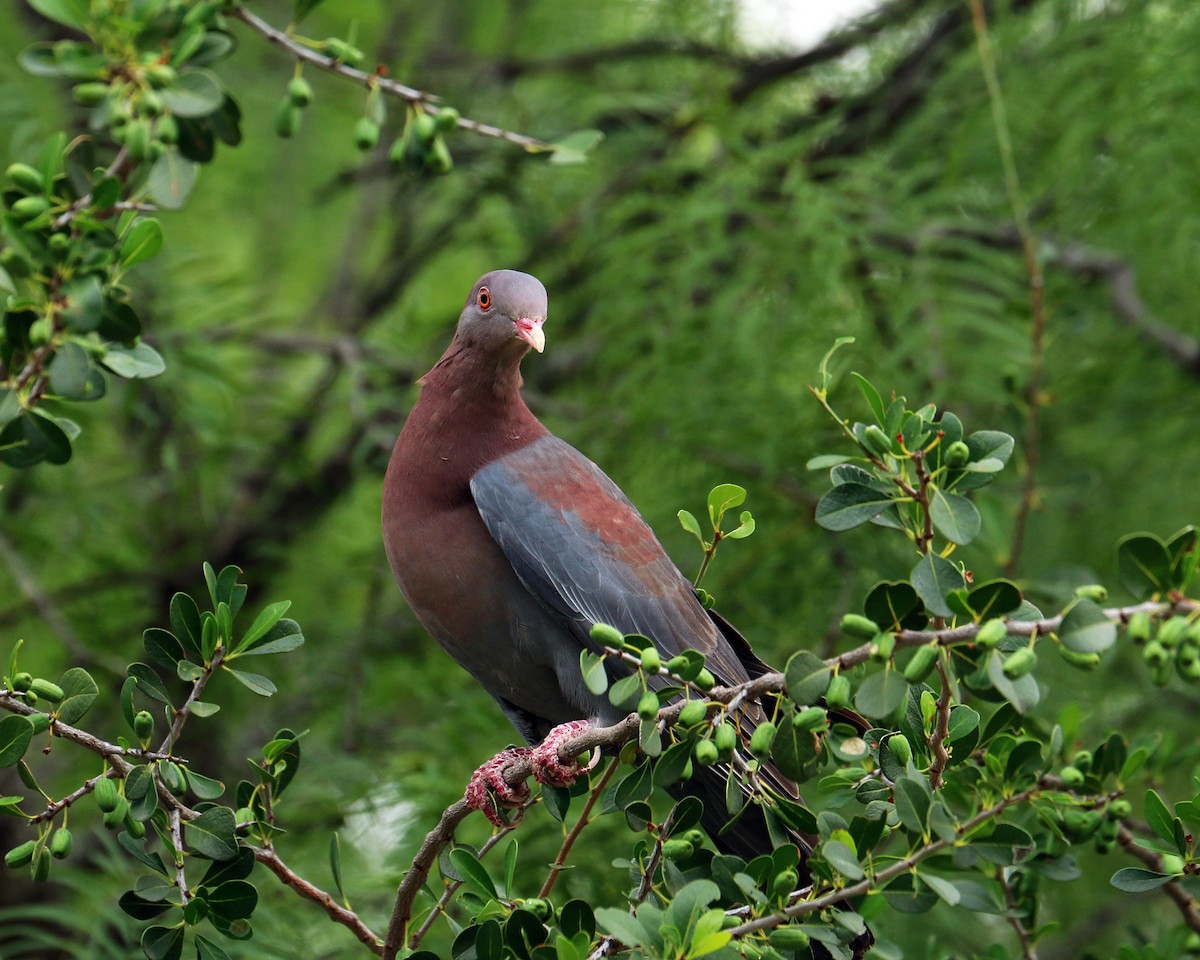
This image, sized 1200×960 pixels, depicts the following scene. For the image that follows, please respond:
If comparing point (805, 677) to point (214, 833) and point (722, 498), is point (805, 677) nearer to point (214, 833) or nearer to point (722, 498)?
point (722, 498)

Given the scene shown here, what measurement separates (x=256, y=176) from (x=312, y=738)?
3562 mm

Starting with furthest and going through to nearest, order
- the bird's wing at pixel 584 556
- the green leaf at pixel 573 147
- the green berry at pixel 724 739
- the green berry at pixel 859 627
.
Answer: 1. the bird's wing at pixel 584 556
2. the green leaf at pixel 573 147
3. the green berry at pixel 724 739
4. the green berry at pixel 859 627

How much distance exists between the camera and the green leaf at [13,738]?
7.06ft

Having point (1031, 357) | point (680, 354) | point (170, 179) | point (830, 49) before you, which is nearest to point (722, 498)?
point (170, 179)

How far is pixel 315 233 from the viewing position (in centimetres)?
788

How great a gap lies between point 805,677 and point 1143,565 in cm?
47

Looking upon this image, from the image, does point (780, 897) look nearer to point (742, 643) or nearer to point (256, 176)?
point (742, 643)

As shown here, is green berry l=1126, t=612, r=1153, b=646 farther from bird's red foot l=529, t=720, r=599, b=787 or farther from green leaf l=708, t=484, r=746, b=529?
bird's red foot l=529, t=720, r=599, b=787

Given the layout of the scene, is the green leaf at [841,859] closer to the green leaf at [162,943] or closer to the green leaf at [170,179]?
the green leaf at [162,943]

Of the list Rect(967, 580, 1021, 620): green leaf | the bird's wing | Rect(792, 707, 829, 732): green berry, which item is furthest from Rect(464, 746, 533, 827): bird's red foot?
Rect(967, 580, 1021, 620): green leaf

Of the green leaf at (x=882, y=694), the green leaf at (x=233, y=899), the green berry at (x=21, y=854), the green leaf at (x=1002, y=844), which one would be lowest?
the green leaf at (x=233, y=899)

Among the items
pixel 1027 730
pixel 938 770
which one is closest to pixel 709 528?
pixel 1027 730

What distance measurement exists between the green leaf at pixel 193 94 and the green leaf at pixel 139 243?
0.21 metres

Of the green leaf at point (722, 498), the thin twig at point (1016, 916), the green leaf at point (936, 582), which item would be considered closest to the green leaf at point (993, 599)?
the green leaf at point (936, 582)
